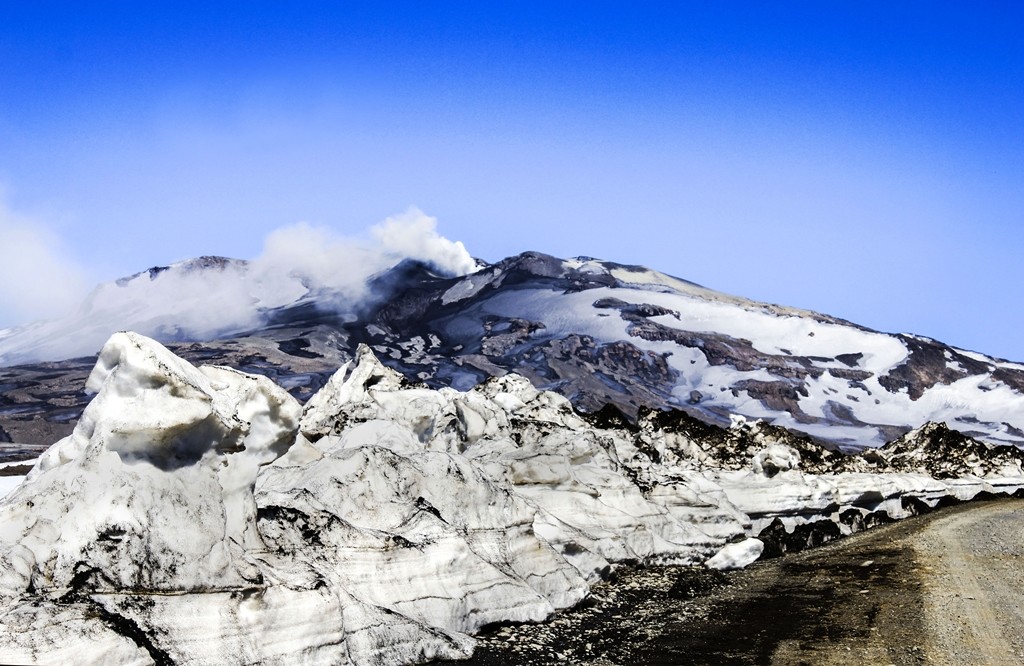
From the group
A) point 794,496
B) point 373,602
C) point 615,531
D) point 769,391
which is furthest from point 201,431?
point 769,391

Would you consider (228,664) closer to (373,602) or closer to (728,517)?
(373,602)

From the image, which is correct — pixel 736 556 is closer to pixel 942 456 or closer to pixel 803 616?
pixel 803 616

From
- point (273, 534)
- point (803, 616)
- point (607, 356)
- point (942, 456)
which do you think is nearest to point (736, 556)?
point (803, 616)

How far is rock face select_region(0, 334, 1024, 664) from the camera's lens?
11.6 metres

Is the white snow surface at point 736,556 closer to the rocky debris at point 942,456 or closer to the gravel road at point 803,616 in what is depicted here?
the gravel road at point 803,616

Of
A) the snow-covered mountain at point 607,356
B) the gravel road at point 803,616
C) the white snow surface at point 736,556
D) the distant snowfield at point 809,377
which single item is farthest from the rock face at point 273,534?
the distant snowfield at point 809,377

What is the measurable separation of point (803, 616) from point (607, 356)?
504ft

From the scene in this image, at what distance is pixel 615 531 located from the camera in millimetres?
25188

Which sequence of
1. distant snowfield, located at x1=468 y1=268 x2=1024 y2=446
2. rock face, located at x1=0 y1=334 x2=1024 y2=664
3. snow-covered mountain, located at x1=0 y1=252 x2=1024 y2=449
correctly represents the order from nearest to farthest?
rock face, located at x1=0 y1=334 x2=1024 y2=664
snow-covered mountain, located at x1=0 y1=252 x2=1024 y2=449
distant snowfield, located at x1=468 y1=268 x2=1024 y2=446

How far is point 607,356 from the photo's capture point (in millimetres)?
173375

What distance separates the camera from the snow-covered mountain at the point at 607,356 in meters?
157

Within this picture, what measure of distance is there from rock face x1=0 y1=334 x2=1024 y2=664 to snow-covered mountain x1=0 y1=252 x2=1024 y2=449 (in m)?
117

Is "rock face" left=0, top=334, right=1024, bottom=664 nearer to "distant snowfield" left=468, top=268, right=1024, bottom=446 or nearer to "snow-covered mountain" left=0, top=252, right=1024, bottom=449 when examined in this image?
"snow-covered mountain" left=0, top=252, right=1024, bottom=449

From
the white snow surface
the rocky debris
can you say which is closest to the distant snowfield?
the rocky debris
